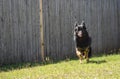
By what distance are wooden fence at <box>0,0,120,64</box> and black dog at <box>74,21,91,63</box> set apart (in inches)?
82.0

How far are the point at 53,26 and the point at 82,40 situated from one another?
8.31 ft

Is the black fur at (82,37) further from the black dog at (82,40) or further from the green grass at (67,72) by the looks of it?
the green grass at (67,72)

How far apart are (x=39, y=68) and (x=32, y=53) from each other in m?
2.48

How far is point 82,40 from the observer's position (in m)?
13.4

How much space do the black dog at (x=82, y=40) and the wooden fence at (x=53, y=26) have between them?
2.08 metres

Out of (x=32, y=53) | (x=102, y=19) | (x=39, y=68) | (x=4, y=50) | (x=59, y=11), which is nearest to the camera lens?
(x=39, y=68)

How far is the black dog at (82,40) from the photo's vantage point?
13.1m

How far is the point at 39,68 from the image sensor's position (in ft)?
40.6

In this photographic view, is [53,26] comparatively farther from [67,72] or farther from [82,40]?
[67,72]

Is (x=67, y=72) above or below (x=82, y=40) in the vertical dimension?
below

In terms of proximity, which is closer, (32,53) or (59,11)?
(32,53)

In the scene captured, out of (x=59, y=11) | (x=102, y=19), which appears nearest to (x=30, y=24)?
(x=59, y=11)

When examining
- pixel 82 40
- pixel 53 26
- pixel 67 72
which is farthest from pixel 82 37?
pixel 53 26

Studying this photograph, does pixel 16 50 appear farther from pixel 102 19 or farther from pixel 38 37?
pixel 102 19
